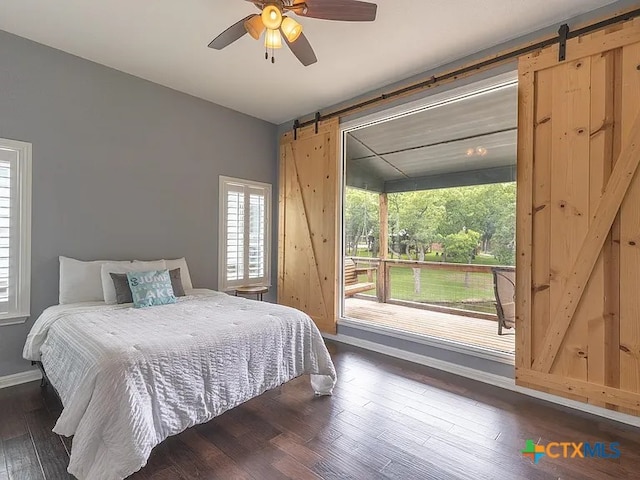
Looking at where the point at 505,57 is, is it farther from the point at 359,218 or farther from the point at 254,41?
the point at 359,218

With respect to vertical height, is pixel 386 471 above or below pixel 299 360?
below

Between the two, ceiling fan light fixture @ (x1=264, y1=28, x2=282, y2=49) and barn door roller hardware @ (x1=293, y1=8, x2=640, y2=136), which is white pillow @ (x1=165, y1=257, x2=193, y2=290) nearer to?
ceiling fan light fixture @ (x1=264, y1=28, x2=282, y2=49)

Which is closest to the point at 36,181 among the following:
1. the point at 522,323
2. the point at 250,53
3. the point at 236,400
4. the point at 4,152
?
the point at 4,152

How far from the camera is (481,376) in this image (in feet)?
9.73

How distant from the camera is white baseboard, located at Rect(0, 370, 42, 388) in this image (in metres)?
2.77

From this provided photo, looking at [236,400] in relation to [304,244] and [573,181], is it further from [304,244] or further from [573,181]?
[573,181]

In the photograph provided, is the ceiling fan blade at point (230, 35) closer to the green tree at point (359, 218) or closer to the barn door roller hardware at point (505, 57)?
the barn door roller hardware at point (505, 57)

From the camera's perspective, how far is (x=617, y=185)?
7.43ft

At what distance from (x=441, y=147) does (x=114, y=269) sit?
4.33 metres

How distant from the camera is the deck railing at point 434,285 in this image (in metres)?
4.42

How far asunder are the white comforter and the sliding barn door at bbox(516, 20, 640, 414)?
1.80 metres

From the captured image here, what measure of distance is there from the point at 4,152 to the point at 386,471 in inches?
149

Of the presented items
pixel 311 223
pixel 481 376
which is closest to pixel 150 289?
pixel 311 223

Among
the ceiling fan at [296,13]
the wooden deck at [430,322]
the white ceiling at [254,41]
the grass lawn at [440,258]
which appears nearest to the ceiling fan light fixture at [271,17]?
the ceiling fan at [296,13]
